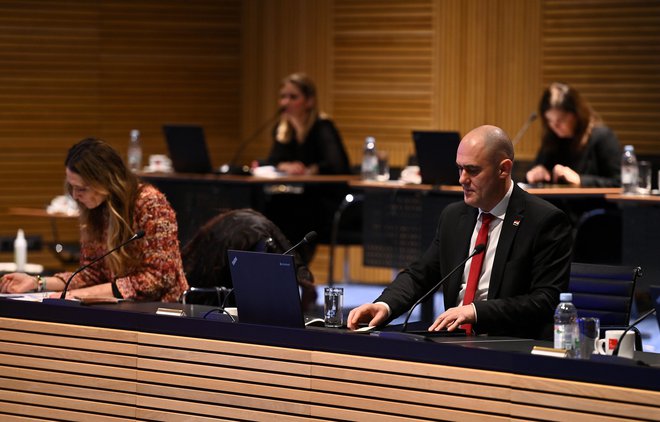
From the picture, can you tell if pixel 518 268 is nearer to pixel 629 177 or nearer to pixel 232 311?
pixel 232 311

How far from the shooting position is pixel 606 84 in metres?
10.1

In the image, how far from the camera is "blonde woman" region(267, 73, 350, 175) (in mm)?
9344

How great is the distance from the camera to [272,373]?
418cm

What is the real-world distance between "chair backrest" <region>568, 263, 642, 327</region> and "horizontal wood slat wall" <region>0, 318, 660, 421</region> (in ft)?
4.37

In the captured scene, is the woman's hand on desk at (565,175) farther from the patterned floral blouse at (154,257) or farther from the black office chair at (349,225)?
the patterned floral blouse at (154,257)

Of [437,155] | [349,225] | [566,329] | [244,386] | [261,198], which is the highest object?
[437,155]

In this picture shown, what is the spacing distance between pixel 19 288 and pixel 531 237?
84.6 inches

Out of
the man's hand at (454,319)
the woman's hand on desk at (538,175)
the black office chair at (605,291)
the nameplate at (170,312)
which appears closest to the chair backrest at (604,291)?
the black office chair at (605,291)

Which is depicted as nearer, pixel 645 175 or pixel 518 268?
pixel 518 268

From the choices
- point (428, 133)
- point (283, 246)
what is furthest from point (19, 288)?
point (428, 133)

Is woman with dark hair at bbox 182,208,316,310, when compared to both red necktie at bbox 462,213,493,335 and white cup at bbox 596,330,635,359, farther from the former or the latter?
white cup at bbox 596,330,635,359

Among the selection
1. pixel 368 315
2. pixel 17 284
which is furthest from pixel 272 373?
pixel 17 284

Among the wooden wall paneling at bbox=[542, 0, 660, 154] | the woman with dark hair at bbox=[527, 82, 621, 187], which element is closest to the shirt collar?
the woman with dark hair at bbox=[527, 82, 621, 187]

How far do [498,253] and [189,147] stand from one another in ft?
17.0
